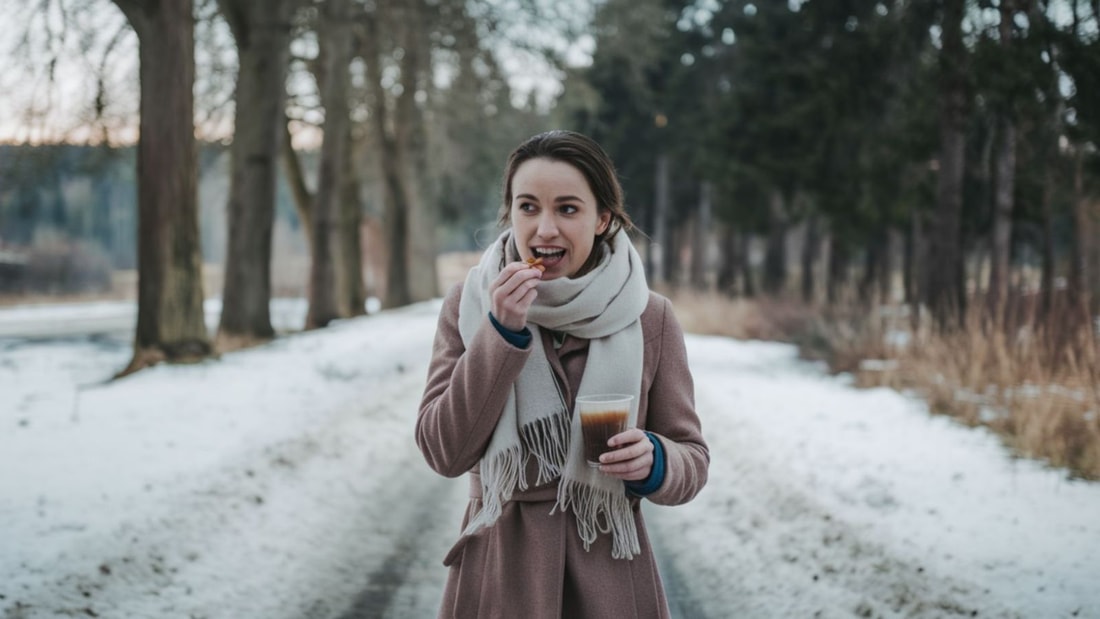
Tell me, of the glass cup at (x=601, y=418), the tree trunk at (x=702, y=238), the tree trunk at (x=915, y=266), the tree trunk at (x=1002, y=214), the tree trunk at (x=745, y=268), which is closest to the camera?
the glass cup at (x=601, y=418)

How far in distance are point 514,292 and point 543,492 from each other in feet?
1.79

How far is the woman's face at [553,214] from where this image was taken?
209 centimetres

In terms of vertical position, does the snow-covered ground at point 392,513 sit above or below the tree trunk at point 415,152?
below

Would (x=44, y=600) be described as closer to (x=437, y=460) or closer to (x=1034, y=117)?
(x=437, y=460)

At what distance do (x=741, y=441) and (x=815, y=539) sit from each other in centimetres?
271

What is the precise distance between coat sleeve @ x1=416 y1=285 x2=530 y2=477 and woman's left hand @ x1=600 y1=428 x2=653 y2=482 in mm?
270

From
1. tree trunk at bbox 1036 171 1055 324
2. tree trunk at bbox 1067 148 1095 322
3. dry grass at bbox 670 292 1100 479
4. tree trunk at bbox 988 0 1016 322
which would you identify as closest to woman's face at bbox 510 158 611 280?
dry grass at bbox 670 292 1100 479

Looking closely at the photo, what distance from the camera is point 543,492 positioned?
217 cm

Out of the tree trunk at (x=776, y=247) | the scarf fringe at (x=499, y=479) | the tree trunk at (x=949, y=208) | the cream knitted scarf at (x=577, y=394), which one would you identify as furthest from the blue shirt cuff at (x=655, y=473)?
the tree trunk at (x=776, y=247)

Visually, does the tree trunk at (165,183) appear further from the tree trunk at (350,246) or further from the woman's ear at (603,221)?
the tree trunk at (350,246)

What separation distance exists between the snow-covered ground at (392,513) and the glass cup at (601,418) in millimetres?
2514

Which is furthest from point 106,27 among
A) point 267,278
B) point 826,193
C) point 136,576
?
point 826,193

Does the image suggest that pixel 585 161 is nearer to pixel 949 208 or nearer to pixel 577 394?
pixel 577 394

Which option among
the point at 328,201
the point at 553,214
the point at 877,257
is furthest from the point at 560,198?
the point at 877,257
